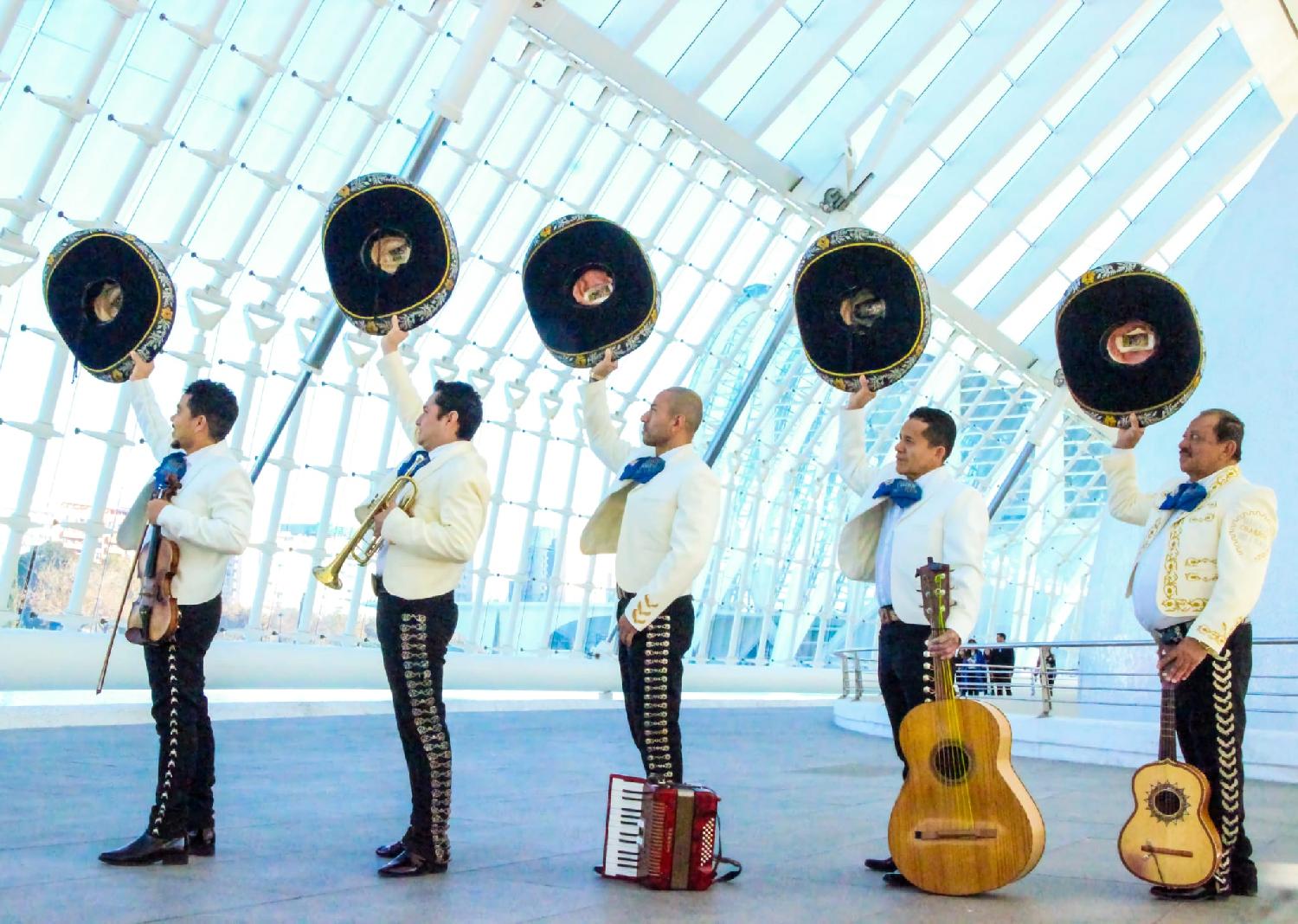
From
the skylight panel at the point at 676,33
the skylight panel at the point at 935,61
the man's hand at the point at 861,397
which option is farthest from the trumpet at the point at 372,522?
the skylight panel at the point at 935,61

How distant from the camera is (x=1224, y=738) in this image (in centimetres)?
477

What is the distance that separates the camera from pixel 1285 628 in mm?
11195

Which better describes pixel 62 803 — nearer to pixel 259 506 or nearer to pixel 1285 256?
pixel 259 506

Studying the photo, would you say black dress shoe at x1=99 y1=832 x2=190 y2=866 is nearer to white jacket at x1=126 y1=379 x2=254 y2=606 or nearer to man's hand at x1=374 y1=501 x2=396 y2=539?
white jacket at x1=126 y1=379 x2=254 y2=606

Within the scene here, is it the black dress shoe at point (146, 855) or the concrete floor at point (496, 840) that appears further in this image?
the black dress shoe at point (146, 855)

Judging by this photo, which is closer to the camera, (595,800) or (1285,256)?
(595,800)

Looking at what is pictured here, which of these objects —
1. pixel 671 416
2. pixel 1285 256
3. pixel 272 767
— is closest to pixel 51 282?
pixel 671 416

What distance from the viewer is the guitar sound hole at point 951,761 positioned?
4.58 metres

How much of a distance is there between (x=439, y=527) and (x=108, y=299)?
1.96 m

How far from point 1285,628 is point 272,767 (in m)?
8.01

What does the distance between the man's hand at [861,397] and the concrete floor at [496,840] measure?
1.77 metres

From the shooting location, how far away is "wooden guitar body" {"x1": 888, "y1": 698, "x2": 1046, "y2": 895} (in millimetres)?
Result: 4496

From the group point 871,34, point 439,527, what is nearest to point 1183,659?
point 439,527

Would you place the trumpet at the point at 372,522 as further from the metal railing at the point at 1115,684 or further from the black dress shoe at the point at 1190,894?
the metal railing at the point at 1115,684
